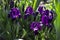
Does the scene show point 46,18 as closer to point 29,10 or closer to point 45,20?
point 45,20

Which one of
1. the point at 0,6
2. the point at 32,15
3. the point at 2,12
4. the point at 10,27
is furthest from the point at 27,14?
the point at 0,6

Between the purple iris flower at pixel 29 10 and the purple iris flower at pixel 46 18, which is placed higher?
the purple iris flower at pixel 29 10

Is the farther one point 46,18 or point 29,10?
point 29,10

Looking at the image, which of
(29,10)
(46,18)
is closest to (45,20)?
(46,18)

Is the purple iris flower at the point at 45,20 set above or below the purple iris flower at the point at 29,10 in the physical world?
below

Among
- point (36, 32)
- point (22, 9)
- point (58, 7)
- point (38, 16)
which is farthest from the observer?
point (22, 9)

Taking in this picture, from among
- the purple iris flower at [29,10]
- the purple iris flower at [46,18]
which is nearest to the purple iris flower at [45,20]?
the purple iris flower at [46,18]

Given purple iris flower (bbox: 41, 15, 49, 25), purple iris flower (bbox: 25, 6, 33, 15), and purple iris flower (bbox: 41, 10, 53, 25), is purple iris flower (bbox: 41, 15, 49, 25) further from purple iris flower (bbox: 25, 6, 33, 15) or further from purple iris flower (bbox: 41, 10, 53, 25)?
purple iris flower (bbox: 25, 6, 33, 15)

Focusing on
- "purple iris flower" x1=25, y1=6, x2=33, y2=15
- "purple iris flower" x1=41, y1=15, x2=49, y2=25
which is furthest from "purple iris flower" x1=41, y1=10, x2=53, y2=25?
"purple iris flower" x1=25, y1=6, x2=33, y2=15

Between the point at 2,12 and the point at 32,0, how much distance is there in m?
0.45

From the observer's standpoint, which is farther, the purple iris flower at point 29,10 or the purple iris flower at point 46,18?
the purple iris flower at point 29,10

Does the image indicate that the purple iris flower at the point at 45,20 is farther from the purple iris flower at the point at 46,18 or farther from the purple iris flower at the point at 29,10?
the purple iris flower at the point at 29,10

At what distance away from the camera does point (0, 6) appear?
268 cm

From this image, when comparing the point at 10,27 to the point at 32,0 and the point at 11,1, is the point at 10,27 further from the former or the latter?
the point at 32,0
